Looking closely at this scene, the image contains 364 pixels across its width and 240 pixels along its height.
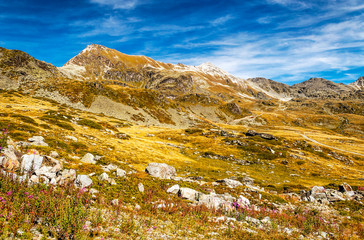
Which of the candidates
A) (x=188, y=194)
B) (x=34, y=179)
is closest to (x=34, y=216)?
(x=34, y=179)

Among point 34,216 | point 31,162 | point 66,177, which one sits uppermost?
point 31,162

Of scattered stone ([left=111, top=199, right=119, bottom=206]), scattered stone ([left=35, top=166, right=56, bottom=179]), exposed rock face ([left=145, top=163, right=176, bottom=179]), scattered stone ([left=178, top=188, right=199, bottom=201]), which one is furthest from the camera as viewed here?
exposed rock face ([left=145, top=163, right=176, bottom=179])

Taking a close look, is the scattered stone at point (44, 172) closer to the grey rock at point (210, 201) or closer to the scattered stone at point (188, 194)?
the scattered stone at point (188, 194)

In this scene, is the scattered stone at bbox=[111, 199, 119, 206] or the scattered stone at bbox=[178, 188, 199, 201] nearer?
the scattered stone at bbox=[111, 199, 119, 206]

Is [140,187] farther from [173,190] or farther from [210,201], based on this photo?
[210,201]

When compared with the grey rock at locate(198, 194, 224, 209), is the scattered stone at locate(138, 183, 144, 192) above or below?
above

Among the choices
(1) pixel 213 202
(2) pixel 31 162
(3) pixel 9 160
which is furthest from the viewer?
(1) pixel 213 202

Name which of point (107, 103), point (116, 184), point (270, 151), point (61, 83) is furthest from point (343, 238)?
point (61, 83)

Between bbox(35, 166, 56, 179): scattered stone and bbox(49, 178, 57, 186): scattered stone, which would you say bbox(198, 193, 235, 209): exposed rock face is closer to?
bbox(49, 178, 57, 186): scattered stone

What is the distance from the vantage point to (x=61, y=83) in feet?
585

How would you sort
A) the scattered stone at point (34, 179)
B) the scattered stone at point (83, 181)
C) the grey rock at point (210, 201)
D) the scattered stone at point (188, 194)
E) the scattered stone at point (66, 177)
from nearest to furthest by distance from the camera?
the scattered stone at point (34, 179)
the scattered stone at point (66, 177)
the scattered stone at point (83, 181)
the grey rock at point (210, 201)
the scattered stone at point (188, 194)

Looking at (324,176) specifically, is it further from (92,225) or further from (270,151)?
(92,225)

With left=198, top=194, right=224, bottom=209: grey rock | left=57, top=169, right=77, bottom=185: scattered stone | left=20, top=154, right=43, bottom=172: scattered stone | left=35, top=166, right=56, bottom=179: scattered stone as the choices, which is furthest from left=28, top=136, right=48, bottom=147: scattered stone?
left=198, top=194, right=224, bottom=209: grey rock

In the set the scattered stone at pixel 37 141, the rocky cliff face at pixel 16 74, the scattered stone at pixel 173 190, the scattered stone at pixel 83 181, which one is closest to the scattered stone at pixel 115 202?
the scattered stone at pixel 83 181
